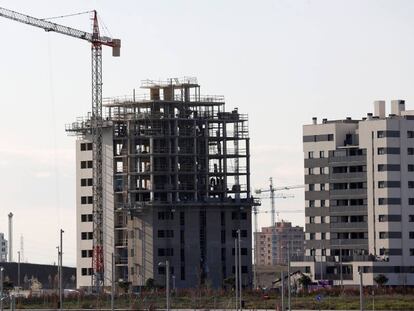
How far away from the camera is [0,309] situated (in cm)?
14750

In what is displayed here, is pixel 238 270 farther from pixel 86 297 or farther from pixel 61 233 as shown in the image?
pixel 61 233

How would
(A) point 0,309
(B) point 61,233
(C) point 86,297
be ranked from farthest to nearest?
(C) point 86,297 → (B) point 61,233 → (A) point 0,309

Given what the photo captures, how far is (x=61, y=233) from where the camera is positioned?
16100 cm

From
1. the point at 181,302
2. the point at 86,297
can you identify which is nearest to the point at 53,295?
the point at 86,297

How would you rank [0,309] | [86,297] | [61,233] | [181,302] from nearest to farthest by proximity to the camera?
1. [0,309]
2. [61,233]
3. [181,302]
4. [86,297]

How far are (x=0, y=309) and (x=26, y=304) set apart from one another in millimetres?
33493

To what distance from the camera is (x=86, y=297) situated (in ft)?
620

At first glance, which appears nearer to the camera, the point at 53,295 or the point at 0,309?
the point at 0,309

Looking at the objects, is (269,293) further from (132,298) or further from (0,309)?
(0,309)

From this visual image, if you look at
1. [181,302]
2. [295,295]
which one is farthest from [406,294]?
[181,302]

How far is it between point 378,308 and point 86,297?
4645 centimetres

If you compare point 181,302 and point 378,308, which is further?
point 181,302

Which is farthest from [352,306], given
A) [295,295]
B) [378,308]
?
[295,295]

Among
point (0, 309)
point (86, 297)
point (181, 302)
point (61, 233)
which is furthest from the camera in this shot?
point (86, 297)
